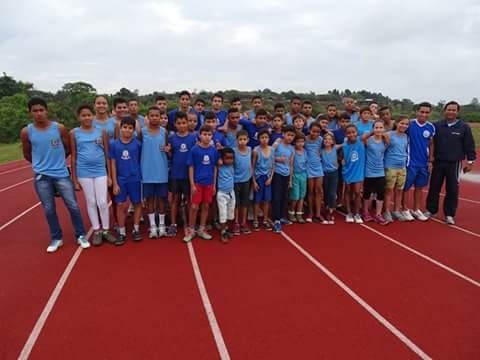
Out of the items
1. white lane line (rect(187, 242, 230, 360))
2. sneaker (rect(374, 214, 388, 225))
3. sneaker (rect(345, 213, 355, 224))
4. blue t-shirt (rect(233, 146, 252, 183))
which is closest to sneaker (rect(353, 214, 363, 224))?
sneaker (rect(345, 213, 355, 224))

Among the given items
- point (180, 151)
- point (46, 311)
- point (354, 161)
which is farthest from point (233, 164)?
point (46, 311)

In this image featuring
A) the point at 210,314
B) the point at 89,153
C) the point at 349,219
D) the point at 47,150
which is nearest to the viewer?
the point at 210,314

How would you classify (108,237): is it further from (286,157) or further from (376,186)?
(376,186)

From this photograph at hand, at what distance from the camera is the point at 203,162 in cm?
420

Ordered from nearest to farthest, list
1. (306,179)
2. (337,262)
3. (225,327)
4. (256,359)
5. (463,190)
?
(256,359)
(225,327)
(337,262)
(306,179)
(463,190)

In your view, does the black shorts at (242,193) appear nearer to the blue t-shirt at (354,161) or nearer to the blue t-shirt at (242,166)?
the blue t-shirt at (242,166)

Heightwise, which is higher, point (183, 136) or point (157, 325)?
point (183, 136)

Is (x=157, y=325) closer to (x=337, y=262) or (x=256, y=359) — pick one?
(x=256, y=359)

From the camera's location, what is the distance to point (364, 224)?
5.07 metres

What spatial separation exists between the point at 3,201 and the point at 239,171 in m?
5.47

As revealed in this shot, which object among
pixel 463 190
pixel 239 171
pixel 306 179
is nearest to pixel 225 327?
pixel 239 171

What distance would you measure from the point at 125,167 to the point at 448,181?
496 cm

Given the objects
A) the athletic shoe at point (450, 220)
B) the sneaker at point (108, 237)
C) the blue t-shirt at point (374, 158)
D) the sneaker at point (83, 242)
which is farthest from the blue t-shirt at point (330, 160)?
the sneaker at point (83, 242)

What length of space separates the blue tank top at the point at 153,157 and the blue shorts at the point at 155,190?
0.10 meters
